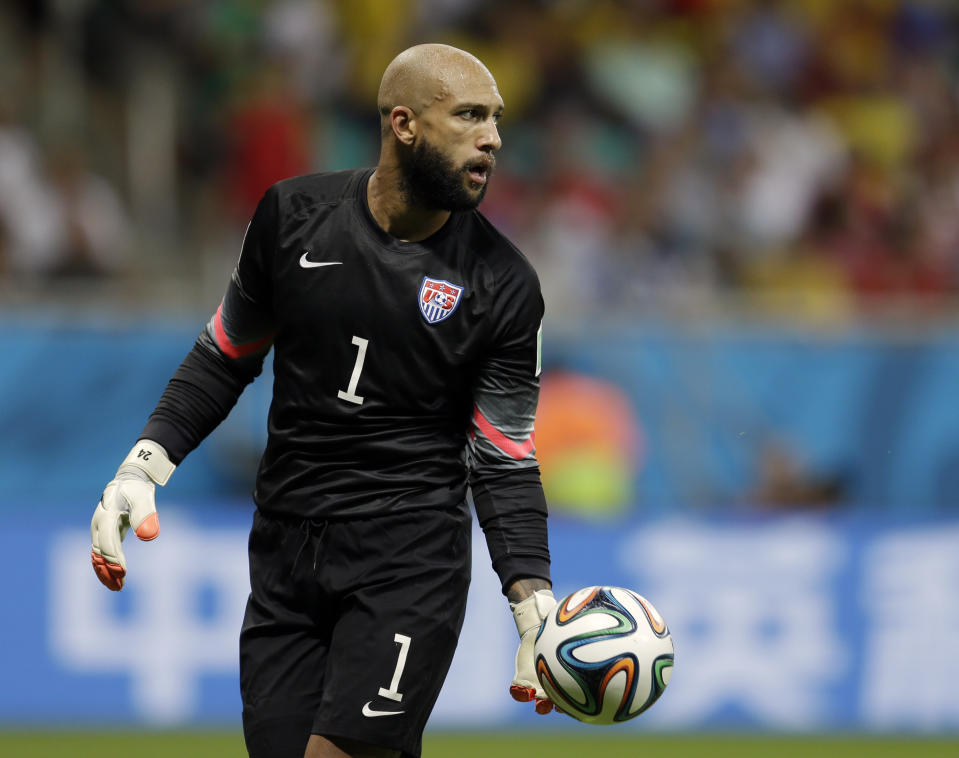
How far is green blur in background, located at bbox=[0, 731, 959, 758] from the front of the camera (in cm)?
889

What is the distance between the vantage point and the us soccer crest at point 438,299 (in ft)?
15.3

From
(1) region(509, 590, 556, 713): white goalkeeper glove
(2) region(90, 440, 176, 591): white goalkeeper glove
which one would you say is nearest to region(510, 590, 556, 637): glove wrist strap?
(1) region(509, 590, 556, 713): white goalkeeper glove

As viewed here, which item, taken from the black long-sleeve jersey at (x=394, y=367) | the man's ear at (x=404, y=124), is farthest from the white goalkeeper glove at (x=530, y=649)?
the man's ear at (x=404, y=124)

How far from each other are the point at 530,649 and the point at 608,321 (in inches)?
250

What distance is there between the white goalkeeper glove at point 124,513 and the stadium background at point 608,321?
473 centimetres

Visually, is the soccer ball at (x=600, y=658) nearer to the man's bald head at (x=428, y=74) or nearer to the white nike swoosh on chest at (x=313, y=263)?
the white nike swoosh on chest at (x=313, y=263)

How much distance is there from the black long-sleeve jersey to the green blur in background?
172 inches

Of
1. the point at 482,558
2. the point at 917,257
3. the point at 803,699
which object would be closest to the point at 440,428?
the point at 482,558

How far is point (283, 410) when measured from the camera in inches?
189

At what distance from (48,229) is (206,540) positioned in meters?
2.89

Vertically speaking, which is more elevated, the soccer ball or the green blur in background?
the green blur in background

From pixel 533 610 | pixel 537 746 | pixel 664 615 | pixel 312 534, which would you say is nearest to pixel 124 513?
pixel 312 534

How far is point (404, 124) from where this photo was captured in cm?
470

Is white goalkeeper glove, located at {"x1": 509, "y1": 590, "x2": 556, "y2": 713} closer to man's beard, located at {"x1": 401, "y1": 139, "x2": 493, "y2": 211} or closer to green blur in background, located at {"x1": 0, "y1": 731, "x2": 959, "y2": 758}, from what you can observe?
man's beard, located at {"x1": 401, "y1": 139, "x2": 493, "y2": 211}
